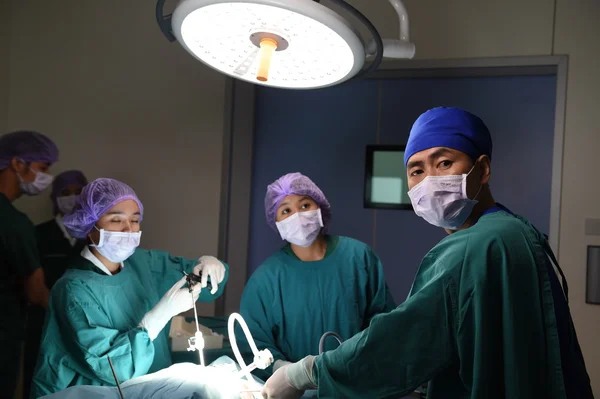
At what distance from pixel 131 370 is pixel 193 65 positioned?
6.10ft

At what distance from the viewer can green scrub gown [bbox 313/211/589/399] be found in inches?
35.4

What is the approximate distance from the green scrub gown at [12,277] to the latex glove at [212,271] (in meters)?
0.82

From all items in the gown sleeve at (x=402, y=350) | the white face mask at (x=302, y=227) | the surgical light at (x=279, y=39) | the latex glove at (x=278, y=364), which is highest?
the surgical light at (x=279, y=39)

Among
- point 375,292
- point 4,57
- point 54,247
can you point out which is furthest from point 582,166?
point 4,57

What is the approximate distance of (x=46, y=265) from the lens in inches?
104

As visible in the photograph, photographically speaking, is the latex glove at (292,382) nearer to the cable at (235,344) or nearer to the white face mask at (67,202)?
the cable at (235,344)

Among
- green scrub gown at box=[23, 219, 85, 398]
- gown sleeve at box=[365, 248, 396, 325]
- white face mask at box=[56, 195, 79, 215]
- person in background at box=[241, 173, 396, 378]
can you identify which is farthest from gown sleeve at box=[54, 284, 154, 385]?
white face mask at box=[56, 195, 79, 215]

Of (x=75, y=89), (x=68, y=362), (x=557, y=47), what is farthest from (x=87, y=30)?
(x=557, y=47)

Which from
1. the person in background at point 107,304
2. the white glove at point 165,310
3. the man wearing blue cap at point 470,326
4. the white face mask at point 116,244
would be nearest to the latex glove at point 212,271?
the person in background at point 107,304

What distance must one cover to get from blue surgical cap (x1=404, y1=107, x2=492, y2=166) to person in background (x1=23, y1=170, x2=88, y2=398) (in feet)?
6.98

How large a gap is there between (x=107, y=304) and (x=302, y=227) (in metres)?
0.72

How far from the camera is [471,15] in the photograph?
8.28ft

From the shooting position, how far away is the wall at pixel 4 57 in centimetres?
291

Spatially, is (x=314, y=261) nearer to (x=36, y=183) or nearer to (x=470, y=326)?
(x=470, y=326)
